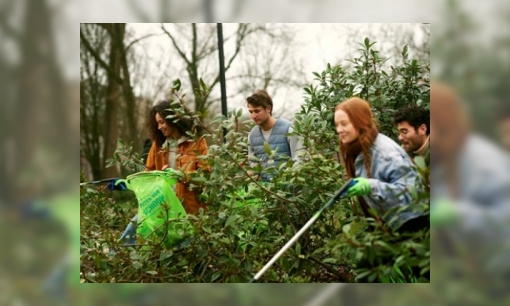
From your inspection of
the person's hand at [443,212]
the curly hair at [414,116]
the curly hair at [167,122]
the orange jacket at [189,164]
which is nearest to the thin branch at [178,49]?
the curly hair at [167,122]

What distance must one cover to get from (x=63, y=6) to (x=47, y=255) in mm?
1270

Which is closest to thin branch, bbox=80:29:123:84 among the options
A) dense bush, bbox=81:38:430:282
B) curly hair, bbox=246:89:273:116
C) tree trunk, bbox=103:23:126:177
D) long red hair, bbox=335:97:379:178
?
tree trunk, bbox=103:23:126:177

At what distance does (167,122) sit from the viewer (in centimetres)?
431

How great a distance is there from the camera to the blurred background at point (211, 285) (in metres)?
3.23

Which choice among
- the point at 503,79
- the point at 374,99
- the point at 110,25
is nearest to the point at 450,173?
the point at 503,79

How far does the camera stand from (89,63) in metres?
5.77

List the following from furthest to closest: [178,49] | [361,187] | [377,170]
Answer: [178,49] → [377,170] → [361,187]

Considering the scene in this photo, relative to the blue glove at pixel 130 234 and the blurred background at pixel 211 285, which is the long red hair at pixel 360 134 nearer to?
the blurred background at pixel 211 285

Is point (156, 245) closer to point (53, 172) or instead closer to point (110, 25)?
point (53, 172)

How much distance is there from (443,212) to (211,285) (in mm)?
Result: 1318

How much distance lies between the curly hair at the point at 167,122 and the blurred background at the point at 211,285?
0.59 metres

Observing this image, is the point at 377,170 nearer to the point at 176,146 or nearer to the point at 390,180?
the point at 390,180

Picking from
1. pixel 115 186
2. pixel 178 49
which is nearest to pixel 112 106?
pixel 178 49

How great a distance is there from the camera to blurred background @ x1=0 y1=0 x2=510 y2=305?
323 cm
